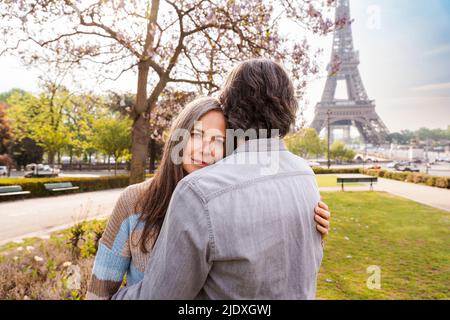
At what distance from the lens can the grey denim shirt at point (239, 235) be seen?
3.01 feet

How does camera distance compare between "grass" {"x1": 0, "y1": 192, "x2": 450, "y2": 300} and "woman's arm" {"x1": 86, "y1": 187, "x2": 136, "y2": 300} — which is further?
"grass" {"x1": 0, "y1": 192, "x2": 450, "y2": 300}

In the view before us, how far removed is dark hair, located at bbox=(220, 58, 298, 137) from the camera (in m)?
1.11

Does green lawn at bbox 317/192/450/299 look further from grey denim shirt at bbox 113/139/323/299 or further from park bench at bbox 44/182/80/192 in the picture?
park bench at bbox 44/182/80/192

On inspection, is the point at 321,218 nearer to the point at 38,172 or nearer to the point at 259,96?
the point at 259,96

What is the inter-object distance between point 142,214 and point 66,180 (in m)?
15.2

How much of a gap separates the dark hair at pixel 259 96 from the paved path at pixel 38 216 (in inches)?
187

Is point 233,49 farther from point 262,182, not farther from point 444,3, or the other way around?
point 262,182

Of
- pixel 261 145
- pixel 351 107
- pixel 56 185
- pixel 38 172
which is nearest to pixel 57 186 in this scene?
pixel 56 185

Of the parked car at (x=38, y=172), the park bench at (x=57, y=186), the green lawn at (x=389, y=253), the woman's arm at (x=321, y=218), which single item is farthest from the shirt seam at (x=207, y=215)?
the parked car at (x=38, y=172)

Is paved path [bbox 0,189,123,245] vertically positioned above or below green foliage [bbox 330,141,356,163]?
below

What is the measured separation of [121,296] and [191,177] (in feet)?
1.91

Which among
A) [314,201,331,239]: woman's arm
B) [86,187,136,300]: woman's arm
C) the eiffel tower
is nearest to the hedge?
[86,187,136,300]: woman's arm

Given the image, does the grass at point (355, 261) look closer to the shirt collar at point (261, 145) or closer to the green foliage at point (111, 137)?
the shirt collar at point (261, 145)

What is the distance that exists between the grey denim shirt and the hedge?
11.8 m
